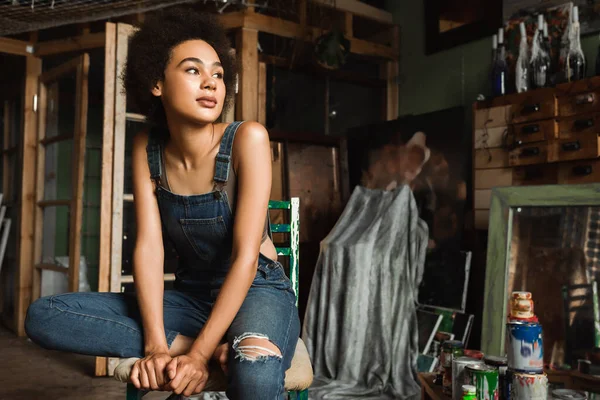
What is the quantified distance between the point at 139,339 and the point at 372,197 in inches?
81.7

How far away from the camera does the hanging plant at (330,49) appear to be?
3.46 meters

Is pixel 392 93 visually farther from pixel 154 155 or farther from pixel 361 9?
pixel 154 155

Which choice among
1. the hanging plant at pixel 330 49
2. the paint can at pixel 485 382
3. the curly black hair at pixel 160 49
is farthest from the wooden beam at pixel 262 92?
the paint can at pixel 485 382

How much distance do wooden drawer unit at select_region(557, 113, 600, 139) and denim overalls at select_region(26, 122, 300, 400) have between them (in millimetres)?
1748

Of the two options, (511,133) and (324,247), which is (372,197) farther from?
(511,133)

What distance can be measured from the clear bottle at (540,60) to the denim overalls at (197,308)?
1911 millimetres

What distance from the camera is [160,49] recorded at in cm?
147

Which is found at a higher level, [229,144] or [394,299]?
[229,144]

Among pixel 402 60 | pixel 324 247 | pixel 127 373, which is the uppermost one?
pixel 402 60

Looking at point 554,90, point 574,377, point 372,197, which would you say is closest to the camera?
point 574,377

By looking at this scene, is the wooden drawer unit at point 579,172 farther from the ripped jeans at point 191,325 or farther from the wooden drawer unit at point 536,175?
the ripped jeans at point 191,325

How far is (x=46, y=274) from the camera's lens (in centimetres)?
386

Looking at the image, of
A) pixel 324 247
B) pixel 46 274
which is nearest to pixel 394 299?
pixel 324 247

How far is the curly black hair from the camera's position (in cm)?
148
